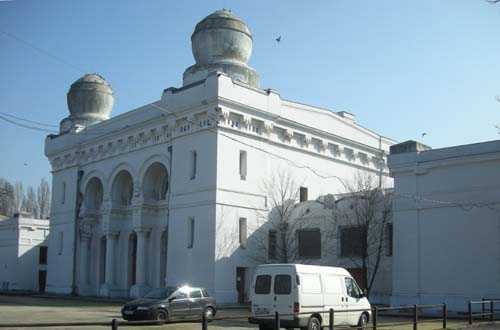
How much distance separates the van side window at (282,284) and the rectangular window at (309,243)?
17.4 m

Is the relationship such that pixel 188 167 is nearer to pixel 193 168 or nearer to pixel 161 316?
pixel 193 168

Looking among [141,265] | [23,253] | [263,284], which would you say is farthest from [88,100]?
[263,284]

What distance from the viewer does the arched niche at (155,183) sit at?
40062 millimetres

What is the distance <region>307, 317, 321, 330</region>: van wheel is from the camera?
17328 mm

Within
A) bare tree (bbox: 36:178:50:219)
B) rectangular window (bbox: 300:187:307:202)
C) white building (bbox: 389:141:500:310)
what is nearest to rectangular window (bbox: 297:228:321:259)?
rectangular window (bbox: 300:187:307:202)

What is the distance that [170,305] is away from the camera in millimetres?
22828

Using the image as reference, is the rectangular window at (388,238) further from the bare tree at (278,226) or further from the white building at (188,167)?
the white building at (188,167)

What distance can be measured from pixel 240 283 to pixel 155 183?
9.45 meters

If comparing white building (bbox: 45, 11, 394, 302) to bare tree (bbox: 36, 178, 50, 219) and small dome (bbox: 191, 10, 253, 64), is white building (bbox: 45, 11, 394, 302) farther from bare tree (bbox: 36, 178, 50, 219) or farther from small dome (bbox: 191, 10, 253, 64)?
bare tree (bbox: 36, 178, 50, 219)

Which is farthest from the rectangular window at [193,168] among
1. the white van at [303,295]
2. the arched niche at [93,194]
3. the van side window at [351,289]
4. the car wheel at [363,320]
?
the car wheel at [363,320]

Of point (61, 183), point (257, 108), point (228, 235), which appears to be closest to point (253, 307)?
point (228, 235)

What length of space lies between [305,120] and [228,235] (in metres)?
9.92

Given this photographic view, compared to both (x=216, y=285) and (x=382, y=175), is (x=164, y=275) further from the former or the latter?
(x=382, y=175)

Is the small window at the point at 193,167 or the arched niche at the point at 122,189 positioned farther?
the arched niche at the point at 122,189
